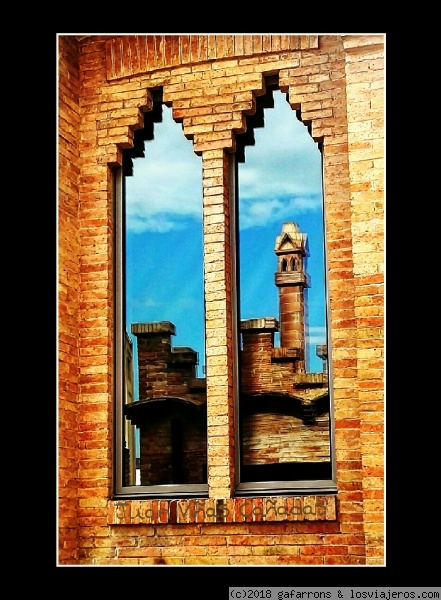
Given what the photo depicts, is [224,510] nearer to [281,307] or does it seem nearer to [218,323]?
[218,323]

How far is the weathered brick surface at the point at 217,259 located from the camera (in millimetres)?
6461

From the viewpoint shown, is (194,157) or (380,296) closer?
(380,296)

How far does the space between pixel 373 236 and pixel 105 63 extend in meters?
2.54

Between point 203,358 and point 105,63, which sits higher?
point 105,63

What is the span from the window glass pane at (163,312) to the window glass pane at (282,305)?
340 mm

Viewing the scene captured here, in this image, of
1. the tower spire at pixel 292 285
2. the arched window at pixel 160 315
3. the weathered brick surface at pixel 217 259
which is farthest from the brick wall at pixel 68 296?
the tower spire at pixel 292 285

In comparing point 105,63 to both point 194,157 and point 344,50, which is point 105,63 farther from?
point 344,50

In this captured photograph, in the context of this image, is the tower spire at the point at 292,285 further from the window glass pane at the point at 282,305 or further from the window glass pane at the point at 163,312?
the window glass pane at the point at 163,312

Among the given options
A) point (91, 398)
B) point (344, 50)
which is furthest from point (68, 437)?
point (344, 50)

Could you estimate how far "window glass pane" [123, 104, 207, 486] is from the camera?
706cm

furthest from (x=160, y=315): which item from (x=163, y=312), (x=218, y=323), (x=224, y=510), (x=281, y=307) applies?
(x=224, y=510)

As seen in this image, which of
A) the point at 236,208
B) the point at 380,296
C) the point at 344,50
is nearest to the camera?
the point at 380,296

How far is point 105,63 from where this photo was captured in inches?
296

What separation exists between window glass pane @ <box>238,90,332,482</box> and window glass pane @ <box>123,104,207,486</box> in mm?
340
